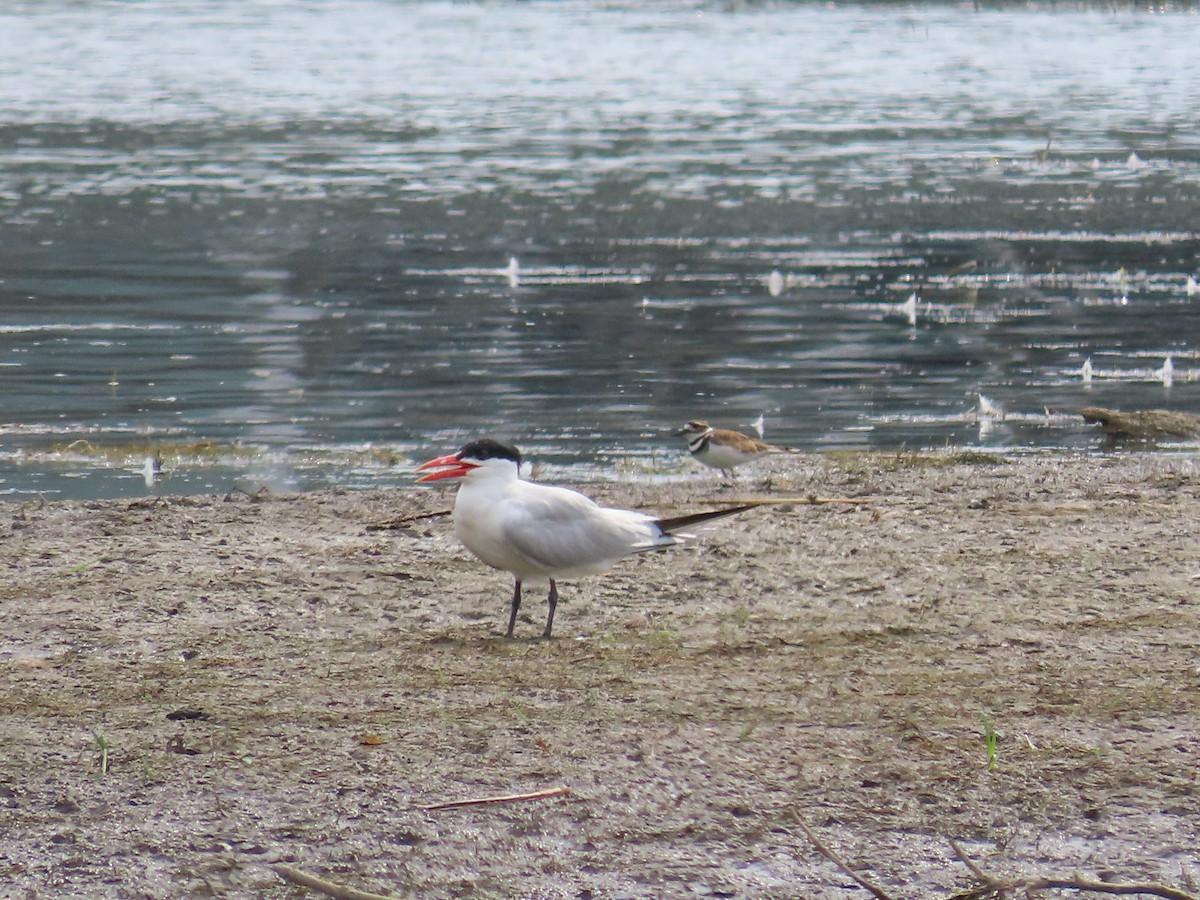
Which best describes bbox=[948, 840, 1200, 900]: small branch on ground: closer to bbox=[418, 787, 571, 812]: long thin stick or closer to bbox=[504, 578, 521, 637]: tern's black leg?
bbox=[418, 787, 571, 812]: long thin stick

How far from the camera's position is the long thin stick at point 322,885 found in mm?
4797

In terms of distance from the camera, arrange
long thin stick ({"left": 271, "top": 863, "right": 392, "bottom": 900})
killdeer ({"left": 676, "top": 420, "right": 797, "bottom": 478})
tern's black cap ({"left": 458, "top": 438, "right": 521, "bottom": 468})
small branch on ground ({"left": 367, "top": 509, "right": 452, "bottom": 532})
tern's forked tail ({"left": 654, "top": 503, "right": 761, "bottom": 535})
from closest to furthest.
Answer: long thin stick ({"left": 271, "top": 863, "right": 392, "bottom": 900}), tern's black cap ({"left": 458, "top": 438, "right": 521, "bottom": 468}), tern's forked tail ({"left": 654, "top": 503, "right": 761, "bottom": 535}), small branch on ground ({"left": 367, "top": 509, "right": 452, "bottom": 532}), killdeer ({"left": 676, "top": 420, "right": 797, "bottom": 478})

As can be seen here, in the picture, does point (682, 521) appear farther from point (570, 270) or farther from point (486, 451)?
point (570, 270)

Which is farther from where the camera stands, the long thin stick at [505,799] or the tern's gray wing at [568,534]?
the tern's gray wing at [568,534]

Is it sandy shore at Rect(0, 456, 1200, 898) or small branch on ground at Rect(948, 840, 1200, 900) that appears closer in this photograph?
small branch on ground at Rect(948, 840, 1200, 900)

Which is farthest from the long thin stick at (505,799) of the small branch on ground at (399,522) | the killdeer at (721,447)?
the killdeer at (721,447)

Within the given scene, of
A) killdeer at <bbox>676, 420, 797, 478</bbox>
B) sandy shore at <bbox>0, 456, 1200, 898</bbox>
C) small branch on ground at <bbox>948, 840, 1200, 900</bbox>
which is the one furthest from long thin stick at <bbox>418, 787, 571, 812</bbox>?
killdeer at <bbox>676, 420, 797, 478</bbox>

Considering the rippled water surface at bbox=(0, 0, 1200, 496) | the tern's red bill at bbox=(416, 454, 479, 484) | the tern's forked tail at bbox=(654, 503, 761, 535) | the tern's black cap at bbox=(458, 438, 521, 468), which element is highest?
the tern's black cap at bbox=(458, 438, 521, 468)

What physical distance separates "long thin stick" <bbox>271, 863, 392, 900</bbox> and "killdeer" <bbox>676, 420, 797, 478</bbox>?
614cm

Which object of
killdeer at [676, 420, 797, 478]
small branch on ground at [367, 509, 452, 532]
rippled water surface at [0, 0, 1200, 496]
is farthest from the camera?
rippled water surface at [0, 0, 1200, 496]

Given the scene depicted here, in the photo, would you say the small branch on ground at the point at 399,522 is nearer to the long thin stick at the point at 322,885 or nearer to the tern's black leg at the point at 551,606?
the tern's black leg at the point at 551,606

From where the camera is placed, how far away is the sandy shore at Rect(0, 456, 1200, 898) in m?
5.30

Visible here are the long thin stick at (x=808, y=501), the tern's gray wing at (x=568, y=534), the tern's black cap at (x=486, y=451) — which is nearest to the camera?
the tern's gray wing at (x=568, y=534)

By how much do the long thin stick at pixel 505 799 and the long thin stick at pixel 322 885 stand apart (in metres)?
0.56
